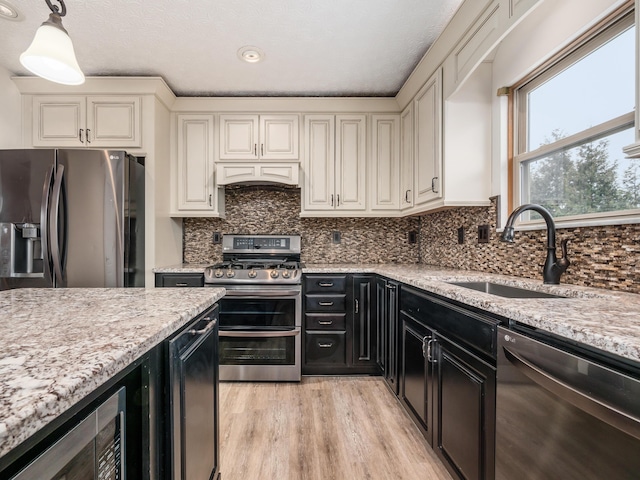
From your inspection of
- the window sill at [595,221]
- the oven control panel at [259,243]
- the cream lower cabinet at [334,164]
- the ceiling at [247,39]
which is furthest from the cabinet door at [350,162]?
the window sill at [595,221]

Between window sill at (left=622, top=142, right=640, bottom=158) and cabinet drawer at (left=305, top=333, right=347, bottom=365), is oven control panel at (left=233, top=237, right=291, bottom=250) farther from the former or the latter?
window sill at (left=622, top=142, right=640, bottom=158)

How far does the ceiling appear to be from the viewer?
70.4 inches

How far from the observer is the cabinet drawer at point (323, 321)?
99.0 inches

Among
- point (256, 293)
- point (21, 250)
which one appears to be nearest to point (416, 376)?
point (256, 293)

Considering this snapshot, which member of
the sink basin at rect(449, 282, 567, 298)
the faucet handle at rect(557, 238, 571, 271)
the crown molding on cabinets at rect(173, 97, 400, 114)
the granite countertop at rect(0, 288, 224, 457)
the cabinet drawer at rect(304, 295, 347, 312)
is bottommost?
the cabinet drawer at rect(304, 295, 347, 312)

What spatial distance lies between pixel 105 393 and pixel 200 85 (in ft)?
8.81

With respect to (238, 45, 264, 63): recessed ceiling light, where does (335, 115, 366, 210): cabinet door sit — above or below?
below

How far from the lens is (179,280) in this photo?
8.23ft

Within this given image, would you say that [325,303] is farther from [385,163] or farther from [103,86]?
[103,86]

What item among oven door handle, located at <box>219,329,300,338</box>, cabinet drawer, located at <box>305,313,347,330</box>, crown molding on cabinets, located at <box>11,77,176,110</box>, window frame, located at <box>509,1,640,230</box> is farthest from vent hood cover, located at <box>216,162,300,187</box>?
window frame, located at <box>509,1,640,230</box>

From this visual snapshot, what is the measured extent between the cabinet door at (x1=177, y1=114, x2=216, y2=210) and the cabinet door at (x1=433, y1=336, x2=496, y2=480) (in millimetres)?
2294

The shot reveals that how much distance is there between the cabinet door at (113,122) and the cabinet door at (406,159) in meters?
2.22

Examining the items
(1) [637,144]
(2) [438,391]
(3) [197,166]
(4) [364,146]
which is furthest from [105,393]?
(4) [364,146]

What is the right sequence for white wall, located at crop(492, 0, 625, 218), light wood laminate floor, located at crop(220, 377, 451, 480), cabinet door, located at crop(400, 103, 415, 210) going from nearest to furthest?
white wall, located at crop(492, 0, 625, 218), light wood laminate floor, located at crop(220, 377, 451, 480), cabinet door, located at crop(400, 103, 415, 210)
